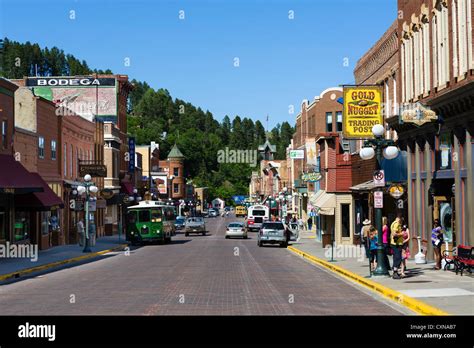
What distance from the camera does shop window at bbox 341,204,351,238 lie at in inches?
1893

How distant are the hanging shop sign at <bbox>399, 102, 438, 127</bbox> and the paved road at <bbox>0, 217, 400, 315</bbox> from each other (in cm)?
587

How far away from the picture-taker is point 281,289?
68.0ft

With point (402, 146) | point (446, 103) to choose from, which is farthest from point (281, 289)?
point (402, 146)

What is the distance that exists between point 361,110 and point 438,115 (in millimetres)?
8165

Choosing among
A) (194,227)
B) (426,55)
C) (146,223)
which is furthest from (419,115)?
(194,227)

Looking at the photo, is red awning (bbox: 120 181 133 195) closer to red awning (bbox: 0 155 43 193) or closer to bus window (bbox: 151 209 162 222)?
bus window (bbox: 151 209 162 222)

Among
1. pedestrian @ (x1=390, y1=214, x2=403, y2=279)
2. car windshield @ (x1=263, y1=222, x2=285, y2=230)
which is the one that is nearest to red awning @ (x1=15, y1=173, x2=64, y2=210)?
car windshield @ (x1=263, y1=222, x2=285, y2=230)

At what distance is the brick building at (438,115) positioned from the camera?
2417cm

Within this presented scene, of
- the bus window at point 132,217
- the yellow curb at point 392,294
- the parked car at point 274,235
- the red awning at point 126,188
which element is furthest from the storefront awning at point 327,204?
the red awning at point 126,188

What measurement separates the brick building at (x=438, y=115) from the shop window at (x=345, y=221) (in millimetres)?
15382

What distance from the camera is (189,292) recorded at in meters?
19.5

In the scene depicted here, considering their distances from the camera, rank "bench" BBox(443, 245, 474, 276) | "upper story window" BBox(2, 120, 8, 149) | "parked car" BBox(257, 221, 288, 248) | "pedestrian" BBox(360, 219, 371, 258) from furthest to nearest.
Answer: "parked car" BBox(257, 221, 288, 248)
"upper story window" BBox(2, 120, 8, 149)
"pedestrian" BBox(360, 219, 371, 258)
"bench" BBox(443, 245, 474, 276)
